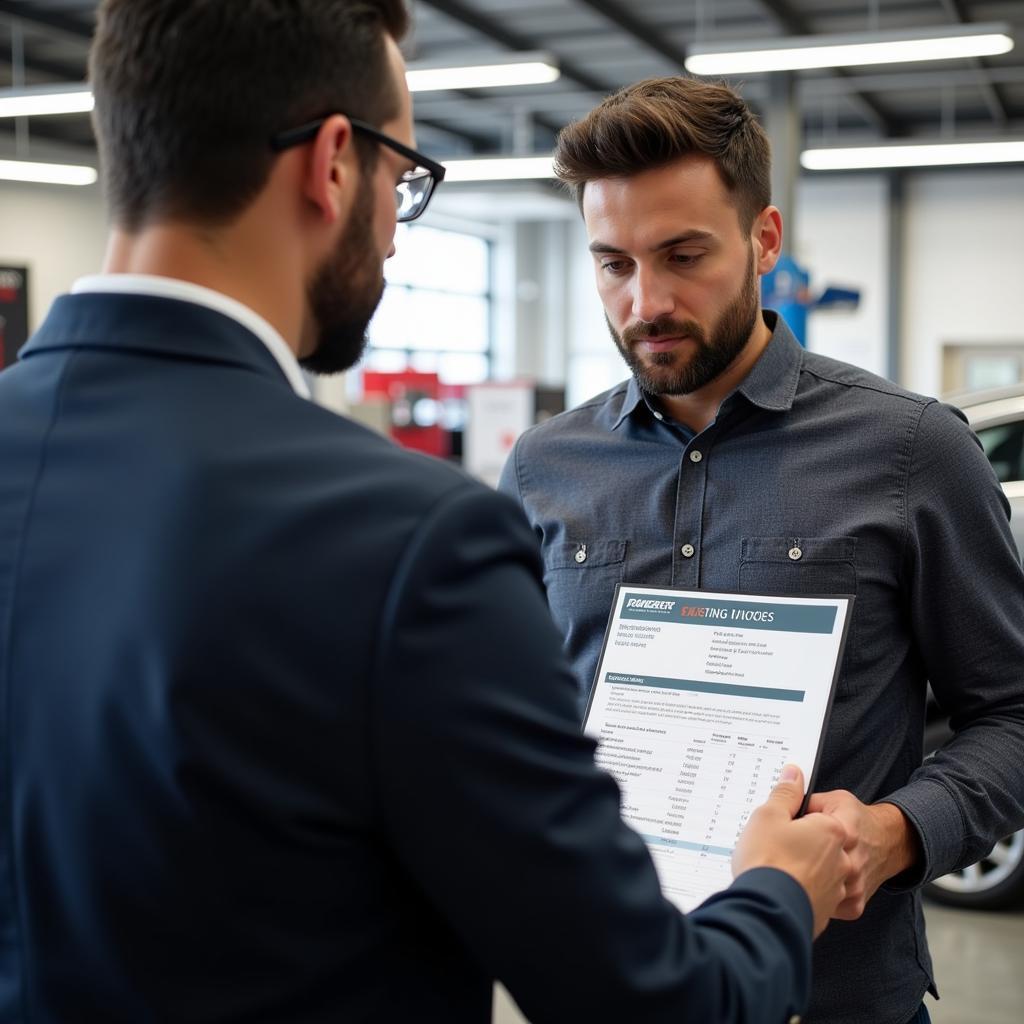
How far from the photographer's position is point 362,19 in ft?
2.79

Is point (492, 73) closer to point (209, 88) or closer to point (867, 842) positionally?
point (867, 842)

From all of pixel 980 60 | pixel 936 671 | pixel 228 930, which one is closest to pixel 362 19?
pixel 228 930

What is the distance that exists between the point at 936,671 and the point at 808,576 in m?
0.19

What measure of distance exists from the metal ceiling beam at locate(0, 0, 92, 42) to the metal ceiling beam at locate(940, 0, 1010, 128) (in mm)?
6304

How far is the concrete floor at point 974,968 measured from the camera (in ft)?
11.2

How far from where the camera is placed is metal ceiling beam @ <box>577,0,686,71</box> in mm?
9352

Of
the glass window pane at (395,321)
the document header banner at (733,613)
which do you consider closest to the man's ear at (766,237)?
the document header banner at (733,613)

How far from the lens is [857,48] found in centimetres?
654

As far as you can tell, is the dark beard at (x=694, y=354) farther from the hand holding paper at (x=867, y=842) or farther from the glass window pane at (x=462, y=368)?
the glass window pane at (x=462, y=368)

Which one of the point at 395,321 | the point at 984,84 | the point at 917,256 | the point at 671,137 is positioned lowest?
the point at 671,137

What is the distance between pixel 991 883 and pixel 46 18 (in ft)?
28.4

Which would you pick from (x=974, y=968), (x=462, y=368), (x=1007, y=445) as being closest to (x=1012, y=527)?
(x=1007, y=445)

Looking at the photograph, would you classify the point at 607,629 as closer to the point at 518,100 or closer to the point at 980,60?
the point at 980,60

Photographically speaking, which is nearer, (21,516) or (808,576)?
(21,516)
